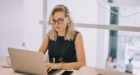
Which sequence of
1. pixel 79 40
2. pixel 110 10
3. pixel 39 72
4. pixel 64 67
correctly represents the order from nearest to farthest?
pixel 39 72, pixel 64 67, pixel 79 40, pixel 110 10

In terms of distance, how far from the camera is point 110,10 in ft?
8.68

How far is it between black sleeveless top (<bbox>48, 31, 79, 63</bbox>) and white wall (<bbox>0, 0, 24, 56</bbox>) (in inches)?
67.9

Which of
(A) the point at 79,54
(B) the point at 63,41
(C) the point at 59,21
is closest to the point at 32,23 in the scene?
(B) the point at 63,41

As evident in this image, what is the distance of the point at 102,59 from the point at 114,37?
417 mm

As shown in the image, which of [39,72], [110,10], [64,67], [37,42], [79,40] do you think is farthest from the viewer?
[37,42]

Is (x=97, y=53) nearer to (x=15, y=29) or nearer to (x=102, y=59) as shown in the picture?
(x=102, y=59)

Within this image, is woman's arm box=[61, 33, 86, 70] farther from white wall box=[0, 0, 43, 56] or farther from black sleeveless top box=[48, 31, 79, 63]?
white wall box=[0, 0, 43, 56]

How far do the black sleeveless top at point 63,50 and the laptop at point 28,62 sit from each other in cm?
66

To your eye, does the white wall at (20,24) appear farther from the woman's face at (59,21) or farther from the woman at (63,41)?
the woman's face at (59,21)

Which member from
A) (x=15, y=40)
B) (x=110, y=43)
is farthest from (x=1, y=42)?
(x=110, y=43)

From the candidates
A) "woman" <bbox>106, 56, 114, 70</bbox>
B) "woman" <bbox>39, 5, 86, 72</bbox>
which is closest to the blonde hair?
"woman" <bbox>39, 5, 86, 72</bbox>

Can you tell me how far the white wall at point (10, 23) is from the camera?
348cm

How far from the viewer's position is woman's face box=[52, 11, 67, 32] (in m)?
1.93

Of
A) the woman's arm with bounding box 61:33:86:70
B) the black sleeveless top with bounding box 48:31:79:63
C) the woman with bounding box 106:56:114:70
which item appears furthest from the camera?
the woman with bounding box 106:56:114:70
